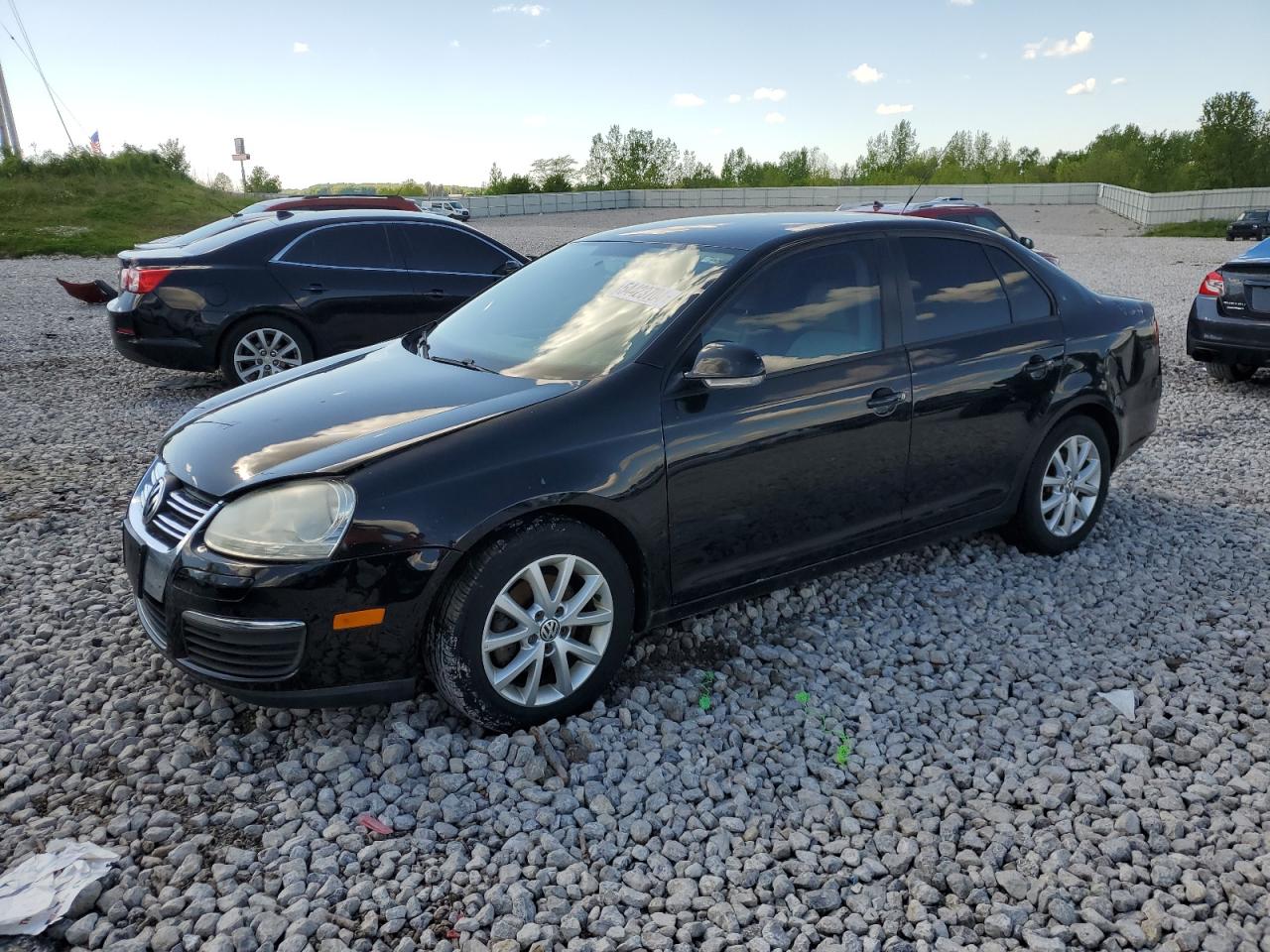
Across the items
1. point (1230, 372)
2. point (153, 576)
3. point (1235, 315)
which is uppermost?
point (153, 576)

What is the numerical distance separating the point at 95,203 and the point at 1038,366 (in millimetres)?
35078

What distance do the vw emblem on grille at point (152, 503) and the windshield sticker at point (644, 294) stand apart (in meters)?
1.92

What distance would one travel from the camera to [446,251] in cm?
948

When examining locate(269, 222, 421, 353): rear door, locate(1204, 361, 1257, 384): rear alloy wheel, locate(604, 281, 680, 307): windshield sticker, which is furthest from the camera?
locate(1204, 361, 1257, 384): rear alloy wheel

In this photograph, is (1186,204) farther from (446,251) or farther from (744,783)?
(744,783)

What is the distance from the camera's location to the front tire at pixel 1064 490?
16.6 feet

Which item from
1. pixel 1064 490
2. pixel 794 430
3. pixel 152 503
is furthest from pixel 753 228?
pixel 152 503

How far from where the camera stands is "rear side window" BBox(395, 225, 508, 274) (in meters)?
9.36

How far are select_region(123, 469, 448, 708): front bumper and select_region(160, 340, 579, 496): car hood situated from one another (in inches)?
12.4

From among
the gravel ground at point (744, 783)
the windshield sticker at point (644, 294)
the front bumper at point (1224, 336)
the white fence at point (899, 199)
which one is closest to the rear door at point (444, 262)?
the gravel ground at point (744, 783)

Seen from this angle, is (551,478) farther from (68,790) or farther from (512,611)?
(68,790)

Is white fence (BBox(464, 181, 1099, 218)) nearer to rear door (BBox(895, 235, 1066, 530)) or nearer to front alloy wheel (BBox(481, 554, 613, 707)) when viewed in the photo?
rear door (BBox(895, 235, 1066, 530))

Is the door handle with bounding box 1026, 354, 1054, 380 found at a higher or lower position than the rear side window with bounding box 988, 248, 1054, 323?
lower

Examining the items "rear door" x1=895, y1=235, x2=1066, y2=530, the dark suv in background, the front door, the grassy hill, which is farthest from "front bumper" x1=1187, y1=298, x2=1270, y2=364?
the dark suv in background
